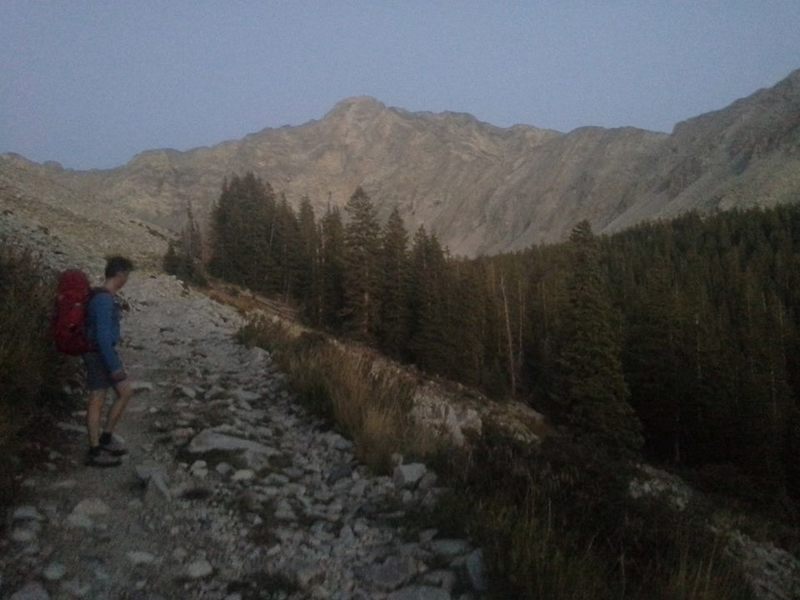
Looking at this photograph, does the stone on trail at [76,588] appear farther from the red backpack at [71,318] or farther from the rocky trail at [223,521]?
the red backpack at [71,318]

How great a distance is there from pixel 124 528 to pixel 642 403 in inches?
1649

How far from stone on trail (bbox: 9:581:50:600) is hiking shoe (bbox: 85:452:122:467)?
2.19 m

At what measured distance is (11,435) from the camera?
5.03 meters

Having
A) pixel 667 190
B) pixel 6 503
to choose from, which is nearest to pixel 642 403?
pixel 6 503

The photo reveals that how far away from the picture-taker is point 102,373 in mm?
6055

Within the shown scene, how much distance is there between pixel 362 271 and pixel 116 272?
4045cm

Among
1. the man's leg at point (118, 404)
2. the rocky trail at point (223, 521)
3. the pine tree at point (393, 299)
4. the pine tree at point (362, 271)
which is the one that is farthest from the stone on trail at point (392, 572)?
the pine tree at point (393, 299)

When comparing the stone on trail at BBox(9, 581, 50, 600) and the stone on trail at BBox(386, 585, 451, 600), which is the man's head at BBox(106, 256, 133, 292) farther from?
the stone on trail at BBox(386, 585, 451, 600)

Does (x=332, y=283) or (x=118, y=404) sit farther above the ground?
(x=118, y=404)

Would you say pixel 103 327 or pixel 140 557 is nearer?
pixel 140 557

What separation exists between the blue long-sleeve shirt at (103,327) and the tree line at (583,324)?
15889 millimetres

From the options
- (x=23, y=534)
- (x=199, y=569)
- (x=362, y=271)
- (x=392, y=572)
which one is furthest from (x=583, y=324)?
(x=23, y=534)

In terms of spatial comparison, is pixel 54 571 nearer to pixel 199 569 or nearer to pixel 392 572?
pixel 199 569

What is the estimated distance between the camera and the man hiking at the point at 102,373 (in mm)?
5895
